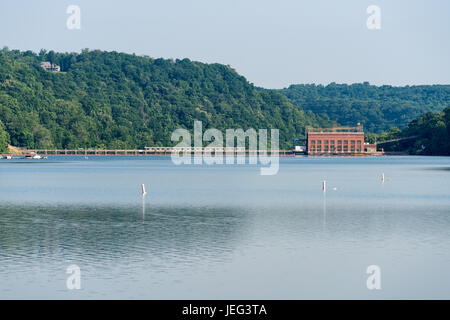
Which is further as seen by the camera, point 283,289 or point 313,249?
point 313,249

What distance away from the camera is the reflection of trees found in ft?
116

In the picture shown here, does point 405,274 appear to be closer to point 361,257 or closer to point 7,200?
point 361,257

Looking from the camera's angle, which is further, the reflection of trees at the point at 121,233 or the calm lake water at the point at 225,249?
the reflection of trees at the point at 121,233

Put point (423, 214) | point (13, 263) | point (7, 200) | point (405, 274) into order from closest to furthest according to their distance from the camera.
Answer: point (405, 274) < point (13, 263) < point (423, 214) < point (7, 200)

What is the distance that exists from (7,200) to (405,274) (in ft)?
165

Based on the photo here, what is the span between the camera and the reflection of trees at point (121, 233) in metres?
35.2

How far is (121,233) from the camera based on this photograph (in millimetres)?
43250

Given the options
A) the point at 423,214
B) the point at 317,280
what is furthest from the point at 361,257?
the point at 423,214

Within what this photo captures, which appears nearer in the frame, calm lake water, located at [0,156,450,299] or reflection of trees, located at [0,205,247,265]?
calm lake water, located at [0,156,450,299]

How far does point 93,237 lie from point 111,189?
161 ft

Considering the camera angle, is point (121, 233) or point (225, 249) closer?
point (225, 249)
